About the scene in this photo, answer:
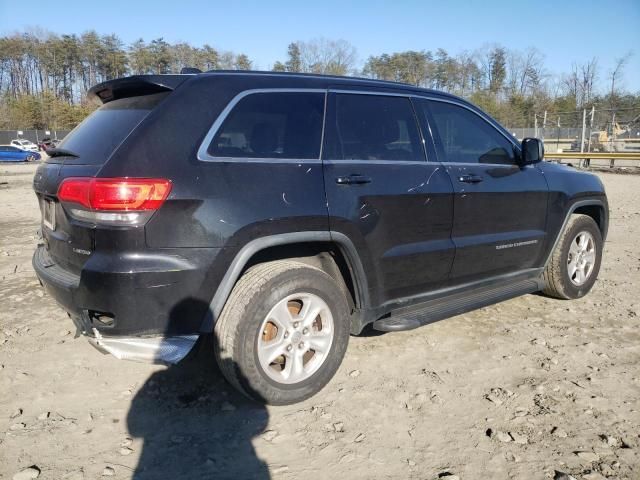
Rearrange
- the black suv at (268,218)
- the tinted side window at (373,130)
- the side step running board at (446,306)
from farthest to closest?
the side step running board at (446,306), the tinted side window at (373,130), the black suv at (268,218)

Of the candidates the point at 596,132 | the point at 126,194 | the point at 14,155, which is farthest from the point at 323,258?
the point at 14,155

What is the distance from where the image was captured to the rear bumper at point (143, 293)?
260cm

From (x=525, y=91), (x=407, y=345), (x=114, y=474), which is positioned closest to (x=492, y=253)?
(x=407, y=345)

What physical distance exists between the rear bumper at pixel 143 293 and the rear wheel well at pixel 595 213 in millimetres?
3889

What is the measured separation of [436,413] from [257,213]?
59.5 inches

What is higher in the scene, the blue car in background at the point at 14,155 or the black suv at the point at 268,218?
the blue car in background at the point at 14,155

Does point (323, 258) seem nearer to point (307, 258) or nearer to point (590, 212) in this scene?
point (307, 258)

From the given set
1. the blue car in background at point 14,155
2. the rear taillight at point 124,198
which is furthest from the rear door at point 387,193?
the blue car in background at point 14,155

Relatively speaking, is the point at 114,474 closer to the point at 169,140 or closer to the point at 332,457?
the point at 332,457

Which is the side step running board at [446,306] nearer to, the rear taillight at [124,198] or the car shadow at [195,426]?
the car shadow at [195,426]

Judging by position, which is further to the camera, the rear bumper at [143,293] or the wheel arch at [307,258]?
the wheel arch at [307,258]

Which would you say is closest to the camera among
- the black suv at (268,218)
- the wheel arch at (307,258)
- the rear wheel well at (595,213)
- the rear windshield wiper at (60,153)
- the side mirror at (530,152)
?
the black suv at (268,218)

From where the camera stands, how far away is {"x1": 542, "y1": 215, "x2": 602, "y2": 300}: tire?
187 inches

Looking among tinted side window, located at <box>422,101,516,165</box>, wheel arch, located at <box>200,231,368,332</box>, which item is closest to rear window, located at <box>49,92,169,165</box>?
wheel arch, located at <box>200,231,368,332</box>
